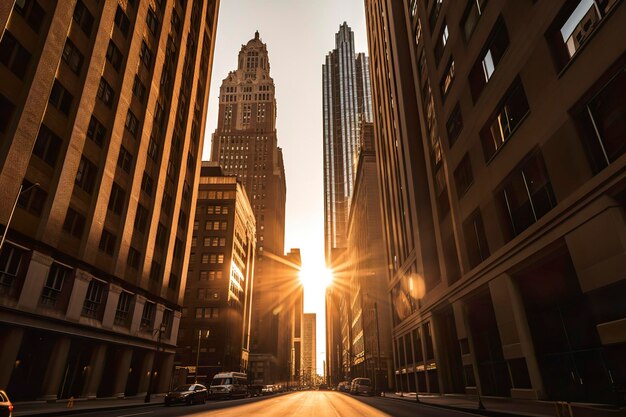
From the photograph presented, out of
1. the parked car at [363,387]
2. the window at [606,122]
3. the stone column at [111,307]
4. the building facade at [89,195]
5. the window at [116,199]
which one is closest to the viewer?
the window at [606,122]

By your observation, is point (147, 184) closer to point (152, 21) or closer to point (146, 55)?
point (146, 55)

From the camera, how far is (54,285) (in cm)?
2466

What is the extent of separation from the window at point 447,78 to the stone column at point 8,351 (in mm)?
32890

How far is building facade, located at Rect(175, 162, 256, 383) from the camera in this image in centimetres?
7744

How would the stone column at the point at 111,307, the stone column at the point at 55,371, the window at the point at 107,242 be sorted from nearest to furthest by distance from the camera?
the stone column at the point at 55,371, the stone column at the point at 111,307, the window at the point at 107,242

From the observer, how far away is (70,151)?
25.8 m

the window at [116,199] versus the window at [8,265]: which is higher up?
the window at [116,199]

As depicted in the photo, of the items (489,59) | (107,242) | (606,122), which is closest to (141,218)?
(107,242)

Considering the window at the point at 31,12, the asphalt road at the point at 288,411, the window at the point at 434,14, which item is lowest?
the asphalt road at the point at 288,411

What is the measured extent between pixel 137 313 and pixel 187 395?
37.4 feet

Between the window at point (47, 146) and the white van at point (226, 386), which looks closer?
the window at point (47, 146)

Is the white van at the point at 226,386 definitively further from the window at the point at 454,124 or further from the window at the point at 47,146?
the window at the point at 454,124

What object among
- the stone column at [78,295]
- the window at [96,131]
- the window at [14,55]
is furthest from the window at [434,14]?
the stone column at [78,295]

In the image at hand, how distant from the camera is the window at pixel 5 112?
21234 mm
